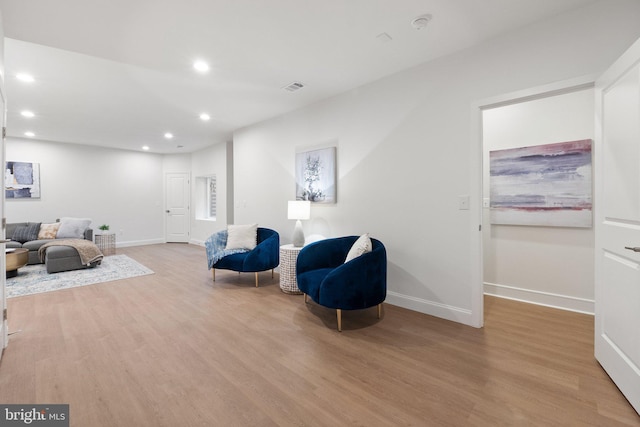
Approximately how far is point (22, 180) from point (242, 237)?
18.9 feet

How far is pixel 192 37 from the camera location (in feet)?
8.39

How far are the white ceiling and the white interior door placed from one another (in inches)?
155

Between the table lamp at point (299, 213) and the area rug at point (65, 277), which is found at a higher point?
the table lamp at point (299, 213)

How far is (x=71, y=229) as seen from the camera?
5.93m

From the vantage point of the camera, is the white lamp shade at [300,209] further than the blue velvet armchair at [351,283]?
Yes

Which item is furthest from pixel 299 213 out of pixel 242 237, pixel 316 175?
pixel 242 237

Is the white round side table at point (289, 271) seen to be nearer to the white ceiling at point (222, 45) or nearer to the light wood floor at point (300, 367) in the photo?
the light wood floor at point (300, 367)

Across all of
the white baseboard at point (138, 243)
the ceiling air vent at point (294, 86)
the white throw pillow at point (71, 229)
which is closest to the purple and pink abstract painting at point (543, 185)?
the ceiling air vent at point (294, 86)

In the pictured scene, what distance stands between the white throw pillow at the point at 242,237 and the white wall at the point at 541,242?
327cm

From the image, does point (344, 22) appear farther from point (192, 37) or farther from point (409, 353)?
point (409, 353)

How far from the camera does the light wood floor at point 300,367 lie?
5.29ft

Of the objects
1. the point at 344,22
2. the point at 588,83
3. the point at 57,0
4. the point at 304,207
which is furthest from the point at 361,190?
the point at 57,0

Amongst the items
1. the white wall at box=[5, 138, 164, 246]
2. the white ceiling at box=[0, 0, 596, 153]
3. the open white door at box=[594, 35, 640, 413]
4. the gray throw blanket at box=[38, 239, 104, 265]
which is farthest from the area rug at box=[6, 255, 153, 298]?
the open white door at box=[594, 35, 640, 413]

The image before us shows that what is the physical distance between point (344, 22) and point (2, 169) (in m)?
2.88
